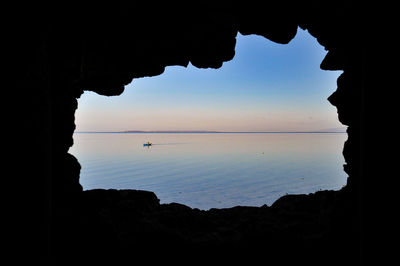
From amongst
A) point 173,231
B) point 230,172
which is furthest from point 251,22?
point 230,172

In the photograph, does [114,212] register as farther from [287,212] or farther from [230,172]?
[230,172]

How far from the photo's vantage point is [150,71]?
774 centimetres

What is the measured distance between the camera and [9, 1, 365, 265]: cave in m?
2.99

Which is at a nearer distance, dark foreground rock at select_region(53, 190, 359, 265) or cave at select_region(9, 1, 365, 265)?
cave at select_region(9, 1, 365, 265)

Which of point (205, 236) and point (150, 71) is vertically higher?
point (150, 71)

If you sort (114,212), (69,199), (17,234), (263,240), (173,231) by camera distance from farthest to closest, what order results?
(114,212), (173,231), (263,240), (69,199), (17,234)

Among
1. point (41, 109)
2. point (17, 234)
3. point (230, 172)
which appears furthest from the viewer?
point (230, 172)

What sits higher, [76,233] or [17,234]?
[17,234]

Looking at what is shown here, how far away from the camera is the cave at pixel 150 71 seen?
2.99 metres

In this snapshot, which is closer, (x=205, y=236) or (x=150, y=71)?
(x=205, y=236)

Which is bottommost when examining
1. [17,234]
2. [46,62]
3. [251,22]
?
[17,234]

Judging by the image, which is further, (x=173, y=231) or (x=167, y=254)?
(x=173, y=231)

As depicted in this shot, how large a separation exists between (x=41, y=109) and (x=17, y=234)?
1.56m

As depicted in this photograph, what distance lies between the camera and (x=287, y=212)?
21.4 ft
